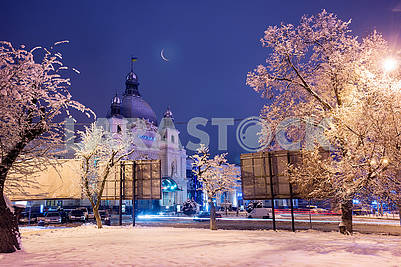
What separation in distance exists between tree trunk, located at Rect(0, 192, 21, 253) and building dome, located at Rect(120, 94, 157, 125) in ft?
288

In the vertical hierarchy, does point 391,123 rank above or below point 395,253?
above

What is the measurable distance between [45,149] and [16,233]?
2619 millimetres

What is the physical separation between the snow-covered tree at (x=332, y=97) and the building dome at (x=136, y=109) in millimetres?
82618

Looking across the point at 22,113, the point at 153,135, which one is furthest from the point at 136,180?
the point at 153,135

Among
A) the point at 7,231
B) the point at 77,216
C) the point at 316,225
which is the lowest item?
the point at 316,225

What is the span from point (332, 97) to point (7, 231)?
15.4 metres

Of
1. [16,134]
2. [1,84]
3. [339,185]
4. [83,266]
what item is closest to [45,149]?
[16,134]

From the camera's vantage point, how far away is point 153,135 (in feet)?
Result: 310

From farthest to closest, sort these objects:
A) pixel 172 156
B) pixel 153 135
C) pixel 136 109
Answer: pixel 136 109
pixel 172 156
pixel 153 135

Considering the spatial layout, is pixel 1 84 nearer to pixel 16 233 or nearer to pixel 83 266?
pixel 16 233

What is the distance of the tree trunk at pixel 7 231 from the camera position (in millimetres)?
8625

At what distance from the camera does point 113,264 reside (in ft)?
22.3

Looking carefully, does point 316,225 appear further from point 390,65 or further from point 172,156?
point 172,156

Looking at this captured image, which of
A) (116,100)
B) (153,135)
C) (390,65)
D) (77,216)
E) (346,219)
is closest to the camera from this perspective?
(390,65)
